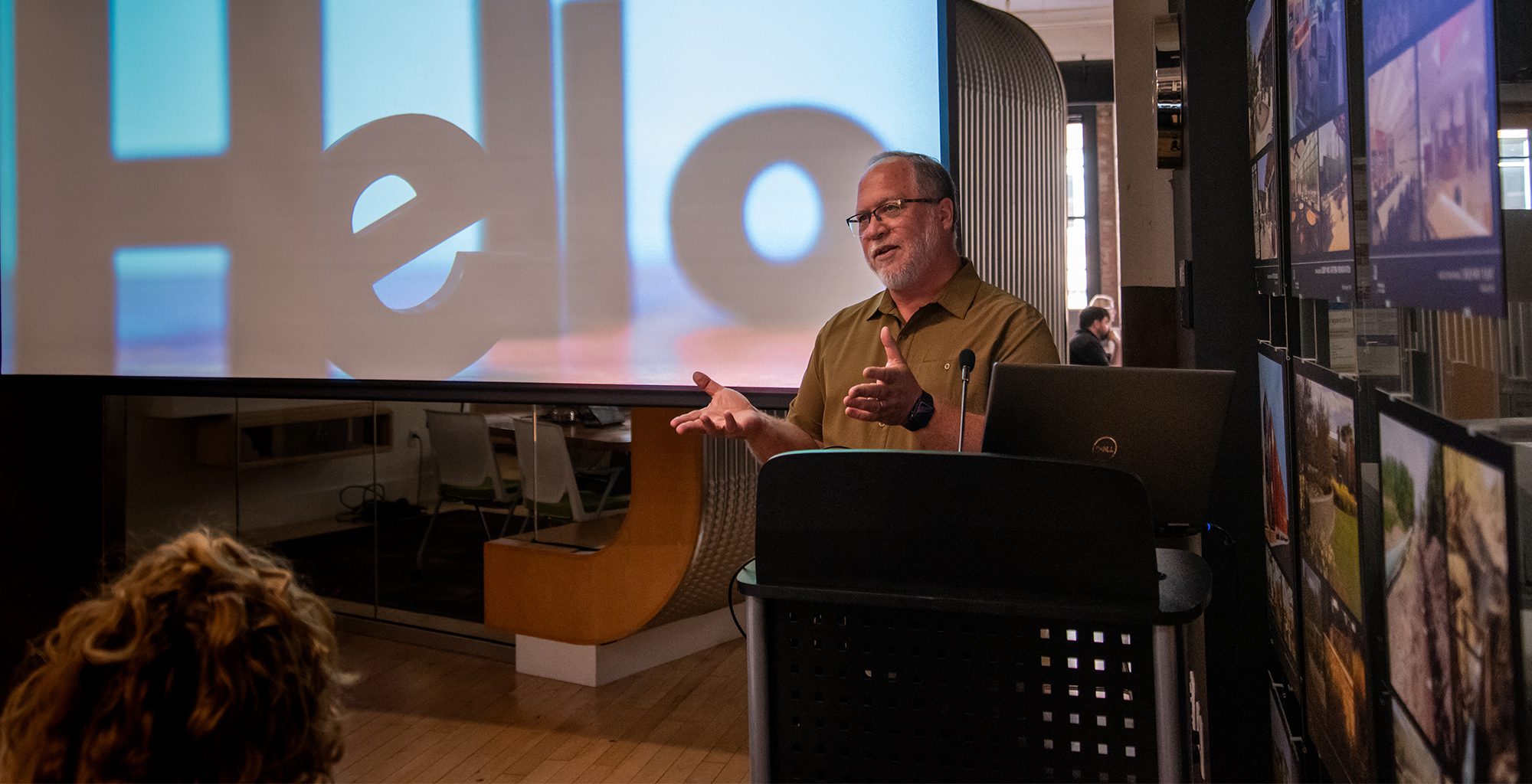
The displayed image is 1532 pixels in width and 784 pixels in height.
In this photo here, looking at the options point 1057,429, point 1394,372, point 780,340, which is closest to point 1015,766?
point 1057,429

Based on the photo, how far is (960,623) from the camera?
1.05 m

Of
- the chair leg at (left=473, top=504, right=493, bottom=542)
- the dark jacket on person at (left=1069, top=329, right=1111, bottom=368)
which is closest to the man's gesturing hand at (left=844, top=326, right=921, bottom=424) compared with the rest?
the chair leg at (left=473, top=504, right=493, bottom=542)

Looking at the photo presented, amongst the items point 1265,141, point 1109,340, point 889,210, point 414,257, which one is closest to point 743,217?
point 889,210

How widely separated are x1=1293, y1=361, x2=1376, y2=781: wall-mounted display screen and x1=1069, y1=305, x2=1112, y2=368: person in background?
312 centimetres

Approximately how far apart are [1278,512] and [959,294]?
734 mm

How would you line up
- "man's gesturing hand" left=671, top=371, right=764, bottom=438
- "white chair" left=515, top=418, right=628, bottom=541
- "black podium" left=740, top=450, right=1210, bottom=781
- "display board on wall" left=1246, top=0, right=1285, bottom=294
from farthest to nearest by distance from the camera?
"white chair" left=515, top=418, right=628, bottom=541 → "man's gesturing hand" left=671, top=371, right=764, bottom=438 → "display board on wall" left=1246, top=0, right=1285, bottom=294 → "black podium" left=740, top=450, right=1210, bottom=781

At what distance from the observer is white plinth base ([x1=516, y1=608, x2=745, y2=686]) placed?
3922 millimetres

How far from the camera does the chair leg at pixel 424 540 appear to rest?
461cm

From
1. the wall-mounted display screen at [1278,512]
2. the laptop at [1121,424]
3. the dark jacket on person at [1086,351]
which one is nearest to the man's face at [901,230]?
the wall-mounted display screen at [1278,512]

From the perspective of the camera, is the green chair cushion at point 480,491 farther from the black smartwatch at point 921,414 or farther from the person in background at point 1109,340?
the person in background at point 1109,340

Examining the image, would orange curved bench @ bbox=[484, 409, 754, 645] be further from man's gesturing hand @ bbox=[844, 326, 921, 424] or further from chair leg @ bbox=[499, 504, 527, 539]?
man's gesturing hand @ bbox=[844, 326, 921, 424]

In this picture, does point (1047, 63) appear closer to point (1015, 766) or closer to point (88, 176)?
point (1015, 766)

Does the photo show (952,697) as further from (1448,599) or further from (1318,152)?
(1318,152)

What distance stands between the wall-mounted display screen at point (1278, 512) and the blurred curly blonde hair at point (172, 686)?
5.22ft
